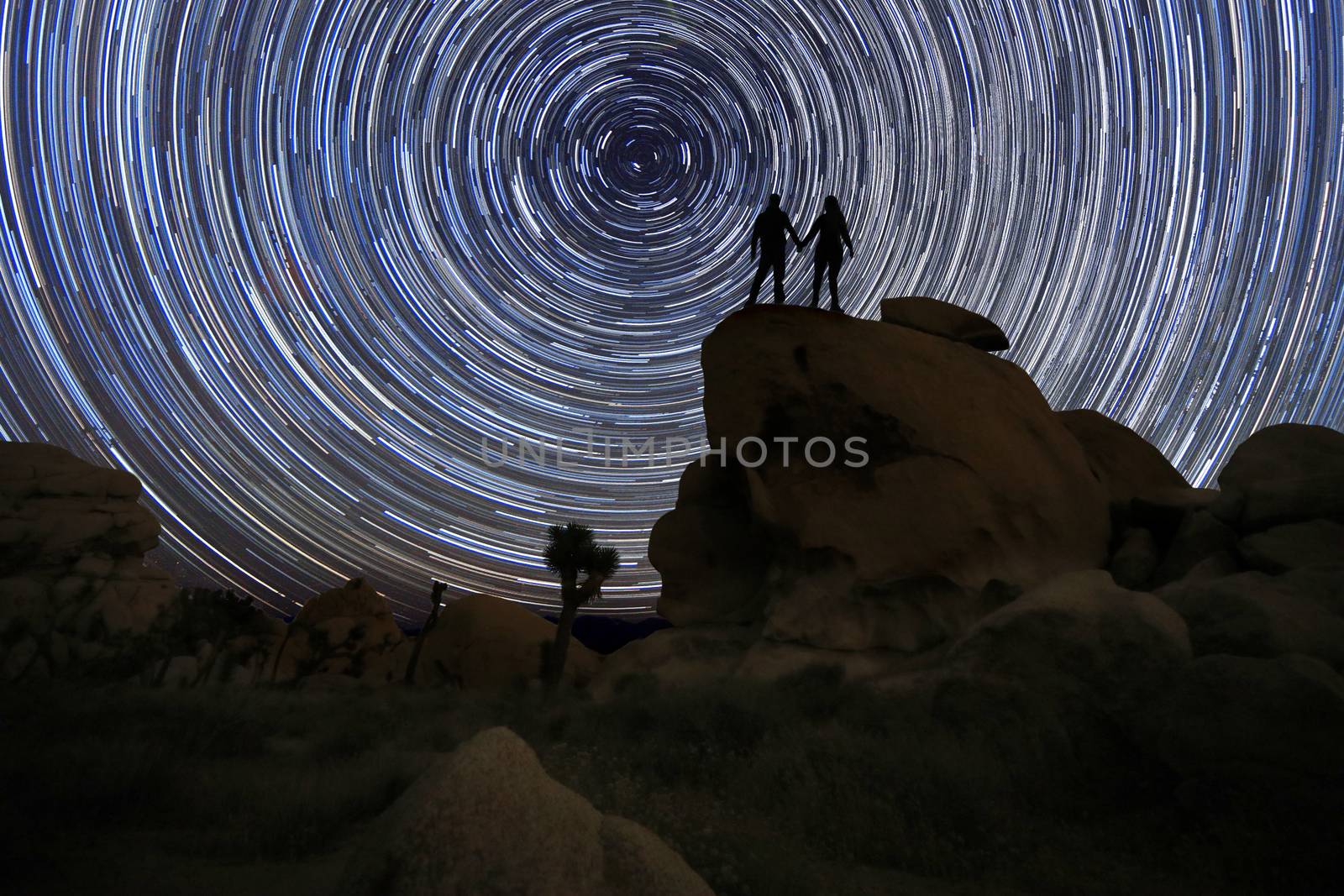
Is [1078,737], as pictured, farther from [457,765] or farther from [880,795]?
[457,765]

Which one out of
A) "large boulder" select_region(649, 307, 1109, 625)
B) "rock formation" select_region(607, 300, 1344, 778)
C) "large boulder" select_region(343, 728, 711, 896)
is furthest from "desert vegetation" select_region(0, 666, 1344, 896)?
"large boulder" select_region(649, 307, 1109, 625)

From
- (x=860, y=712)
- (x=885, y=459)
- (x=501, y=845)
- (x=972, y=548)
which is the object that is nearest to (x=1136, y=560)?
(x=972, y=548)

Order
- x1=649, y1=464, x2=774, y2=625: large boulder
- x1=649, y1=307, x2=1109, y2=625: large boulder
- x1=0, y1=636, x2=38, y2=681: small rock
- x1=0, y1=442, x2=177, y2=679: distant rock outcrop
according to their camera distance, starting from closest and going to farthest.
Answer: x1=649, y1=307, x2=1109, y2=625: large boulder → x1=649, y1=464, x2=774, y2=625: large boulder → x1=0, y1=636, x2=38, y2=681: small rock → x1=0, y1=442, x2=177, y2=679: distant rock outcrop

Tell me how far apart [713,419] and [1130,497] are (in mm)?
7585

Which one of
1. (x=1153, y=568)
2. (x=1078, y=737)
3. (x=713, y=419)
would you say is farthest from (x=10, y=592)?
(x=1153, y=568)

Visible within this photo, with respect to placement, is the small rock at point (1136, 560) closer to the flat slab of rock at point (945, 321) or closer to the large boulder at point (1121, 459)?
the large boulder at point (1121, 459)

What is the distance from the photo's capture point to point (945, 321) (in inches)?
572

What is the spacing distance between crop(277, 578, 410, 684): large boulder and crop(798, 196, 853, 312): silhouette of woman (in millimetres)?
22049

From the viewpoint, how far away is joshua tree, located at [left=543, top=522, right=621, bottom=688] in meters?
19.6

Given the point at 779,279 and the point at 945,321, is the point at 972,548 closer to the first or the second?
the point at 945,321

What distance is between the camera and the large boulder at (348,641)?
28.5 metres

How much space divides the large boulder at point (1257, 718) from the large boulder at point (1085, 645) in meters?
0.70

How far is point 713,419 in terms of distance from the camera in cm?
1291

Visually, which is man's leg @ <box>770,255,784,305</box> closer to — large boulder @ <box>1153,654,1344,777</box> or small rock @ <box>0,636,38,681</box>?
large boulder @ <box>1153,654,1344,777</box>
